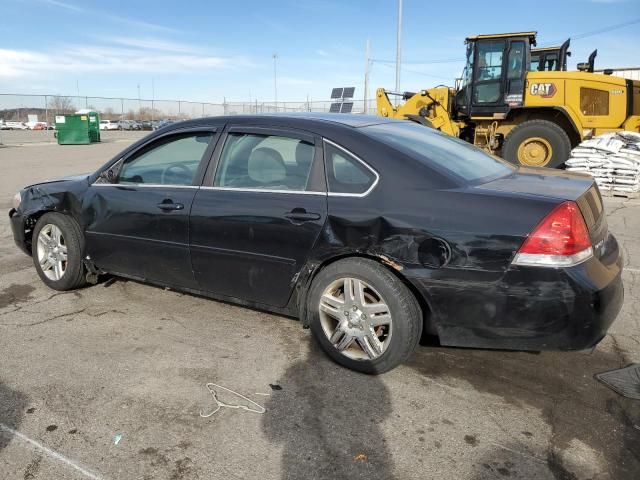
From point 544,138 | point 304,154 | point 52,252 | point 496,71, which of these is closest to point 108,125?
point 496,71

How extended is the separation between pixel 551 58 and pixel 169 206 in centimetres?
1324

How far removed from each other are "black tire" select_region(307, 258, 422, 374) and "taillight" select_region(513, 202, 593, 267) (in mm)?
623

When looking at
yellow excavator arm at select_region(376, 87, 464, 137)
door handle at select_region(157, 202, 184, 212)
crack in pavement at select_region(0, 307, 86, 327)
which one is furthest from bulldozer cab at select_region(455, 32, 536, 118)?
crack in pavement at select_region(0, 307, 86, 327)

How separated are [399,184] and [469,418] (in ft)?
4.23

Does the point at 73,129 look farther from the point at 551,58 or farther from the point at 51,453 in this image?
the point at 51,453

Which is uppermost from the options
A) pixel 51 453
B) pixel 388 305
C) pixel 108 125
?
pixel 108 125

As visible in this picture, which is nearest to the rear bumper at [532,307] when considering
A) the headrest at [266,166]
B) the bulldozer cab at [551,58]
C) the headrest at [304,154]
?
the headrest at [304,154]

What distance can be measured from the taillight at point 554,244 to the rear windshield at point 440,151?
0.54m

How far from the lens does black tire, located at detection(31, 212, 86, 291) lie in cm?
429

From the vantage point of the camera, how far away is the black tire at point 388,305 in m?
2.89

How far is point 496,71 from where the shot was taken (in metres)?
12.2

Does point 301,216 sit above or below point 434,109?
below

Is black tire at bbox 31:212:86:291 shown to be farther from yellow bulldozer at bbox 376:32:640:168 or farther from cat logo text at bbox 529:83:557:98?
cat logo text at bbox 529:83:557:98

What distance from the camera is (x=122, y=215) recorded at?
3955 mm
